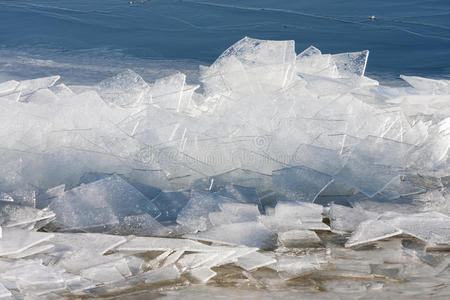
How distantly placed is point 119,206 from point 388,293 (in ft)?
2.58

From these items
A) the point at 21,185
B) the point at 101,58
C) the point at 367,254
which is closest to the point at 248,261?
the point at 367,254

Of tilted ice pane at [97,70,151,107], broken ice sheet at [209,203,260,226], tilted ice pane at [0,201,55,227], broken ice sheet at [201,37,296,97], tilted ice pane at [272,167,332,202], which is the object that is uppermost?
broken ice sheet at [201,37,296,97]

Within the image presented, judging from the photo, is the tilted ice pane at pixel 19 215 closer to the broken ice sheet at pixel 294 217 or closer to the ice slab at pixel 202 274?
the ice slab at pixel 202 274

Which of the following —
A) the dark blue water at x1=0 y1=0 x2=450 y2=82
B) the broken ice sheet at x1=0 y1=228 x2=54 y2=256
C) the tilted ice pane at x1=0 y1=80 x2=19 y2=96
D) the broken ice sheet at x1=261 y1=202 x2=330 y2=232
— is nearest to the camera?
the broken ice sheet at x1=0 y1=228 x2=54 y2=256

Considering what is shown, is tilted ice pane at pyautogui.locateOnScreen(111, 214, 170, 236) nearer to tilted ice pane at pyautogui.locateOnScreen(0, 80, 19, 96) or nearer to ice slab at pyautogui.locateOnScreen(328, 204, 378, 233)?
ice slab at pyautogui.locateOnScreen(328, 204, 378, 233)

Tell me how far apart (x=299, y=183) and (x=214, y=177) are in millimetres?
279

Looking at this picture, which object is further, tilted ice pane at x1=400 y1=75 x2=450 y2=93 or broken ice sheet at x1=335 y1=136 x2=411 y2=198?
tilted ice pane at x1=400 y1=75 x2=450 y2=93

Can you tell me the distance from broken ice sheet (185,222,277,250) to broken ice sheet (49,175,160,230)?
0.71ft

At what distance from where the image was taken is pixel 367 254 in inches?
55.4

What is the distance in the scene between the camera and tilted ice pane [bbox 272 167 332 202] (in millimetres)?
1669

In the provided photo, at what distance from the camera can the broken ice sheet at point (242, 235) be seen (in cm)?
143

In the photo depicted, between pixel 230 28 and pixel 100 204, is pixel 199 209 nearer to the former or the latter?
pixel 100 204

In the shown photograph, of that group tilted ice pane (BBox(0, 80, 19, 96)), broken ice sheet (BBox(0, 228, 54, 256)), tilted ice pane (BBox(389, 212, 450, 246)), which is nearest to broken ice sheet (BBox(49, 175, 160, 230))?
broken ice sheet (BBox(0, 228, 54, 256))

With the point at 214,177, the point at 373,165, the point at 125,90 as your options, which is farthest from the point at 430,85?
the point at 125,90
